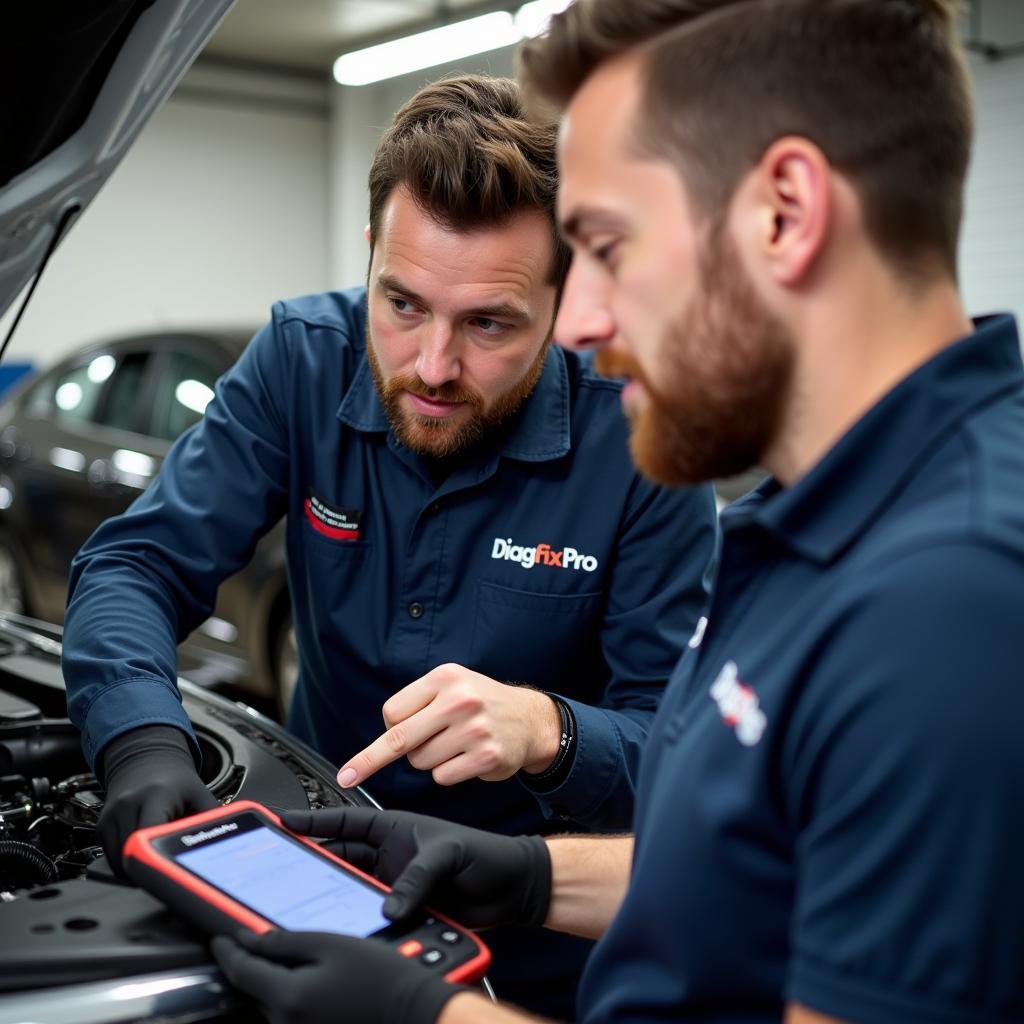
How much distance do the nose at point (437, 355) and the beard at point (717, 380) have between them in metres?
0.60

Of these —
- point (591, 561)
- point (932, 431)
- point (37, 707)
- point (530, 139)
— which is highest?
point (530, 139)

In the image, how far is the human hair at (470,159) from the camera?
144 centimetres

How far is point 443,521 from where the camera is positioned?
1616 millimetres

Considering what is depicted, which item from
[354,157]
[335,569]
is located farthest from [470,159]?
[354,157]

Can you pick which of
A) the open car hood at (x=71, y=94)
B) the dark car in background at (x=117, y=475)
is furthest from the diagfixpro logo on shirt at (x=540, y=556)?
the dark car in background at (x=117, y=475)

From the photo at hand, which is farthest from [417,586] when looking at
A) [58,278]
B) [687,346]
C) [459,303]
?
[58,278]

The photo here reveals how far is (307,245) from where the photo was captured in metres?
10.7

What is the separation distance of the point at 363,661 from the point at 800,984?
105 cm

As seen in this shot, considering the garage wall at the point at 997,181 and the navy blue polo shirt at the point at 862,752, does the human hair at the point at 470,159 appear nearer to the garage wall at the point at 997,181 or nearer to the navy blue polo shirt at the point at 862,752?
the navy blue polo shirt at the point at 862,752

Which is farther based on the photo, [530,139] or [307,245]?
[307,245]

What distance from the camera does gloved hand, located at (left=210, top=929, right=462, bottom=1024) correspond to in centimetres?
86

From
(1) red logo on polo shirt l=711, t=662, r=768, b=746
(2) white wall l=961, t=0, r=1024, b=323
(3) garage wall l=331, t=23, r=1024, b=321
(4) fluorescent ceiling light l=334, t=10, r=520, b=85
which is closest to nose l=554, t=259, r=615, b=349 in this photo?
(1) red logo on polo shirt l=711, t=662, r=768, b=746

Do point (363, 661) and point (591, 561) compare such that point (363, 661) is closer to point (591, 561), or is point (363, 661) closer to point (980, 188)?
point (591, 561)

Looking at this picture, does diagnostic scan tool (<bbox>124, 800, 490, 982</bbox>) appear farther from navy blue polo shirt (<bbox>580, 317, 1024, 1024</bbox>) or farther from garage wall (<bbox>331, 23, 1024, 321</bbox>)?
garage wall (<bbox>331, 23, 1024, 321</bbox>)
